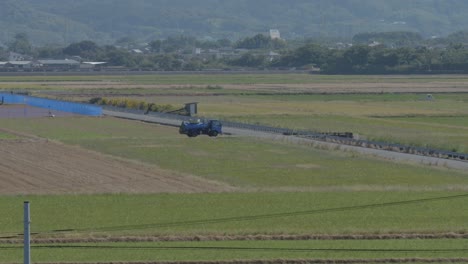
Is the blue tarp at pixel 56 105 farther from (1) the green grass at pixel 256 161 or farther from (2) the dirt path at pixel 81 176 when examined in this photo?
(2) the dirt path at pixel 81 176

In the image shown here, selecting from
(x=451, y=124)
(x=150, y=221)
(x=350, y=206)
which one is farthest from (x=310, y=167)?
(x=451, y=124)

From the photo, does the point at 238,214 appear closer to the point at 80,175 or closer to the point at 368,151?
the point at 80,175

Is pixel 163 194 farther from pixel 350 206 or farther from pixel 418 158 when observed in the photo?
pixel 418 158

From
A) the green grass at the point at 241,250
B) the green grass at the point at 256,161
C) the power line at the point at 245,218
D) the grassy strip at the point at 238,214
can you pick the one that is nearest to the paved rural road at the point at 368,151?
the green grass at the point at 256,161

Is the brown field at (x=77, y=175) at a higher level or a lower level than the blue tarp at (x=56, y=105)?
higher

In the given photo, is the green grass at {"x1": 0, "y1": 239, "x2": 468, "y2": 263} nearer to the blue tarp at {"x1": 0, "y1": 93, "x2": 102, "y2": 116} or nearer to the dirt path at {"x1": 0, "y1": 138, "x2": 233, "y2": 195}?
the dirt path at {"x1": 0, "y1": 138, "x2": 233, "y2": 195}

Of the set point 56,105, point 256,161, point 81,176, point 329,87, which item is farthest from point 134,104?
point 81,176

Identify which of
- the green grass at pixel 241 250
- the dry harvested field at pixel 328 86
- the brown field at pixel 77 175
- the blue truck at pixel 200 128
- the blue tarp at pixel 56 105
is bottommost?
the dry harvested field at pixel 328 86
